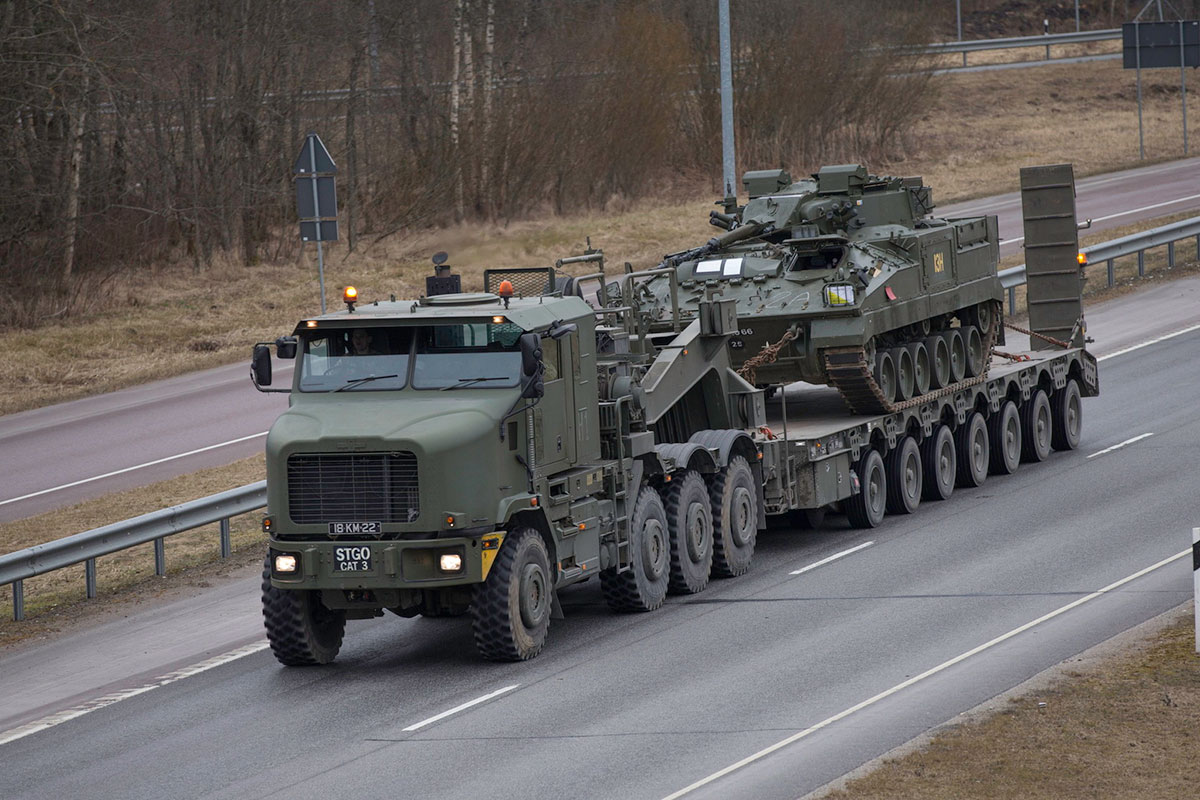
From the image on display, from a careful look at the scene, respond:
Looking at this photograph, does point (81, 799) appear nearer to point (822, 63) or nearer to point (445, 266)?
point (445, 266)

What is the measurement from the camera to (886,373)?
19.3m

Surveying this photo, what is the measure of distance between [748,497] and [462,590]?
→ 4026 millimetres

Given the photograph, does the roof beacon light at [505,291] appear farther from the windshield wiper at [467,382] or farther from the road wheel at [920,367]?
the road wheel at [920,367]

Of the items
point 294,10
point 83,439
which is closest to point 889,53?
point 294,10

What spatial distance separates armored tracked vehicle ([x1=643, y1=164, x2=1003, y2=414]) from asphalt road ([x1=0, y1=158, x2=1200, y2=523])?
24.4 ft

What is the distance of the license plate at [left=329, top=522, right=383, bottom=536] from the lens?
42.3 feet

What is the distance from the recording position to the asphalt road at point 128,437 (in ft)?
72.9

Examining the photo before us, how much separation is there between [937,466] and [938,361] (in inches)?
58.7

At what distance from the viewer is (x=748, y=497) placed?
648 inches

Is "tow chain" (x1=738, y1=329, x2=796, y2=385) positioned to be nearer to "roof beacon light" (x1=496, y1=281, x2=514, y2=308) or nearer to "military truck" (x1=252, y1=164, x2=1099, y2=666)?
"military truck" (x1=252, y1=164, x2=1099, y2=666)

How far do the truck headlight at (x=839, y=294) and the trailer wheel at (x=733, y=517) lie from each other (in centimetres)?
288

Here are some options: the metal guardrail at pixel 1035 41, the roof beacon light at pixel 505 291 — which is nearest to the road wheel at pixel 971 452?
the roof beacon light at pixel 505 291

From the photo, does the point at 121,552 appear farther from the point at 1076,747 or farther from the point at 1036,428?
the point at 1076,747

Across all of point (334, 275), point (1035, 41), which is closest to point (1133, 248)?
point (334, 275)
